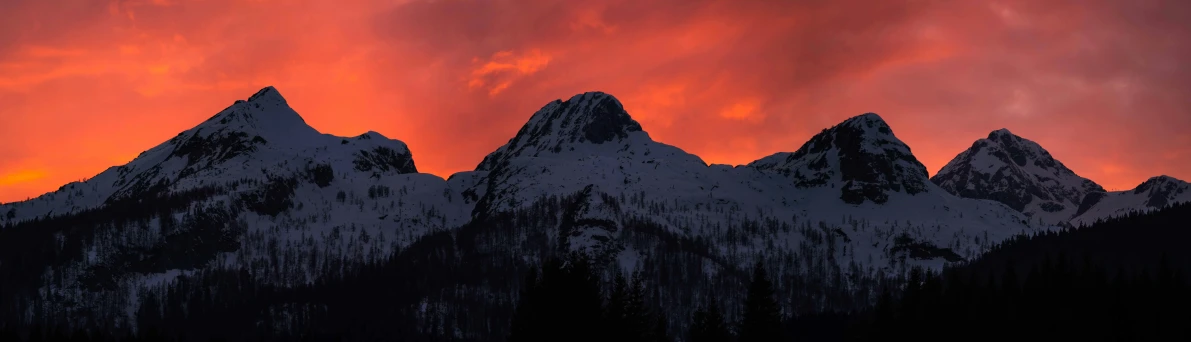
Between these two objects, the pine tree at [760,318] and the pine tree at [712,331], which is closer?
the pine tree at [760,318]

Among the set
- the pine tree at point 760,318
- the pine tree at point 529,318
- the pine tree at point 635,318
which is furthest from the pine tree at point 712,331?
the pine tree at point 529,318

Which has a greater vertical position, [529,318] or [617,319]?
[529,318]

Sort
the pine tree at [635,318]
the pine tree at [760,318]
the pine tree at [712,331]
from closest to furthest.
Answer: the pine tree at [635,318], the pine tree at [760,318], the pine tree at [712,331]

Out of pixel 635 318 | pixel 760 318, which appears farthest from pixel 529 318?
pixel 760 318

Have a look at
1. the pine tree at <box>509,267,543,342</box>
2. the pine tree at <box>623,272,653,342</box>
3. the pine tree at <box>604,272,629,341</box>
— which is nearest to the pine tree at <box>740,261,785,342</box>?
the pine tree at <box>623,272,653,342</box>

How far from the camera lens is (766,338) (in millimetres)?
124250

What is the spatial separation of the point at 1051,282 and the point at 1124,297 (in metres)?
8.37

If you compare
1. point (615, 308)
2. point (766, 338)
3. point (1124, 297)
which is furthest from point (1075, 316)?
point (615, 308)

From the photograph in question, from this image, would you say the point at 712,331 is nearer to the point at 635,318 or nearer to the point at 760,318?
the point at 760,318

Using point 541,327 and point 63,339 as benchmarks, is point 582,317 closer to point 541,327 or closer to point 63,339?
point 541,327

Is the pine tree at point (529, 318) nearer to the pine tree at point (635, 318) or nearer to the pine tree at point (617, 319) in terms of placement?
the pine tree at point (617, 319)

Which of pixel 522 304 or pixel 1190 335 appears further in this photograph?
pixel 1190 335

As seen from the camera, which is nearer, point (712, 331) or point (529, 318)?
point (529, 318)

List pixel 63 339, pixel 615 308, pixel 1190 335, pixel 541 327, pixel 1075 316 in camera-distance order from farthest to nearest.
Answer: pixel 63 339 → pixel 1075 316 → pixel 1190 335 → pixel 615 308 → pixel 541 327
